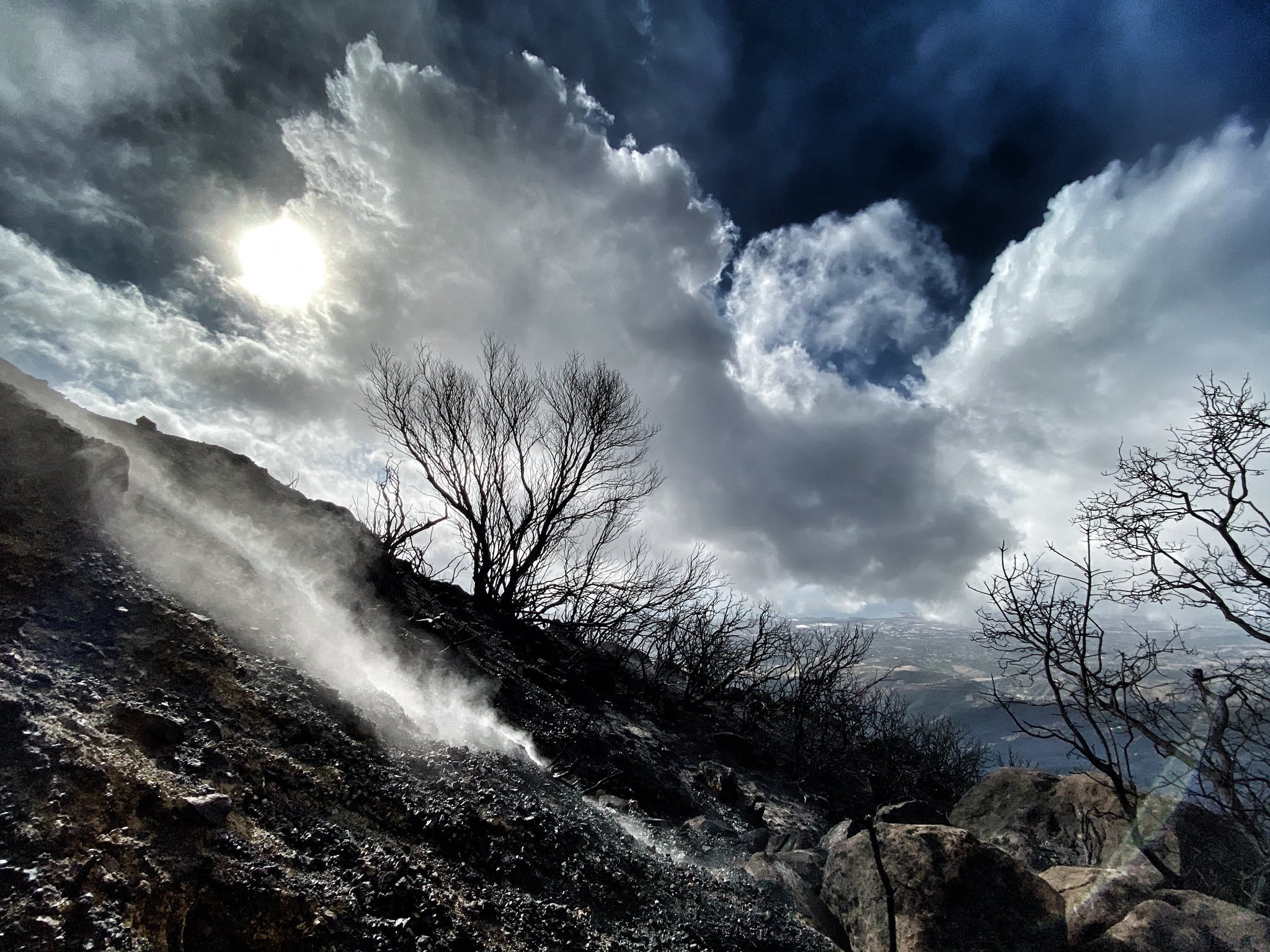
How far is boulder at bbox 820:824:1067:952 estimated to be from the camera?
12.6ft

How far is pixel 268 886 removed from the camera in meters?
2.08

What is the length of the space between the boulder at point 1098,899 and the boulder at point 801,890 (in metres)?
1.71

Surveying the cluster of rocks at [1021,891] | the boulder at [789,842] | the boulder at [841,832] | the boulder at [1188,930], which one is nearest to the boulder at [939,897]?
the cluster of rocks at [1021,891]

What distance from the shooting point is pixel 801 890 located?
4.37 meters

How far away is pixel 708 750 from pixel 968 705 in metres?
192

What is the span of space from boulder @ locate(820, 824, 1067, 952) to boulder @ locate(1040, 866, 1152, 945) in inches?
4.6

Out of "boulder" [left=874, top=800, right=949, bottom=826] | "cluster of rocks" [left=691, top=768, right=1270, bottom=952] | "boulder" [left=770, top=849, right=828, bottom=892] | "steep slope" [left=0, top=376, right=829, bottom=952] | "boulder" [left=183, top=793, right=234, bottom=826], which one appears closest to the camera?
"steep slope" [left=0, top=376, right=829, bottom=952]

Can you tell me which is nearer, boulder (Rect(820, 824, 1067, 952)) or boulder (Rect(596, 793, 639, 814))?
boulder (Rect(820, 824, 1067, 952))

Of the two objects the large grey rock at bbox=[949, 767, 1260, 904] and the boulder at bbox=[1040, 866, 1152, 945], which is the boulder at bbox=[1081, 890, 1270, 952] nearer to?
the boulder at bbox=[1040, 866, 1152, 945]

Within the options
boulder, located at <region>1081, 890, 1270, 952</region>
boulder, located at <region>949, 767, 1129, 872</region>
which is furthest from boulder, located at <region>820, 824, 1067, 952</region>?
boulder, located at <region>949, 767, 1129, 872</region>

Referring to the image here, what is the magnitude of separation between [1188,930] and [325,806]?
566cm

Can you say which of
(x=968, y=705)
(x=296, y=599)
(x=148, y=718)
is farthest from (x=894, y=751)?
(x=968, y=705)

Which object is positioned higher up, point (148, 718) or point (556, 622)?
point (556, 622)

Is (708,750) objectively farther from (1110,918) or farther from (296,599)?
(296,599)
